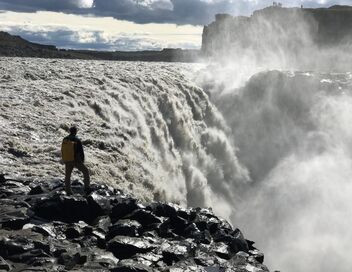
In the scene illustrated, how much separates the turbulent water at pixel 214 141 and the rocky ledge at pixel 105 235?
3.43 m

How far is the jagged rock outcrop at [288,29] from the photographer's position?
11050cm

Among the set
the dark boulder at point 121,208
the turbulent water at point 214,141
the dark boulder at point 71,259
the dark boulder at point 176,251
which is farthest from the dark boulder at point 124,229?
the turbulent water at point 214,141

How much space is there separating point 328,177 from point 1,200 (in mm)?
29465

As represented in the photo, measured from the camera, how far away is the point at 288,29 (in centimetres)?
11975

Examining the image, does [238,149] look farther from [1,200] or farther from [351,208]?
[1,200]

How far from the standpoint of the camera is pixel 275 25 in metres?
123

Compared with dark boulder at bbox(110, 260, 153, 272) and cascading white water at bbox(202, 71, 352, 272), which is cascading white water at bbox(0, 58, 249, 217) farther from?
dark boulder at bbox(110, 260, 153, 272)

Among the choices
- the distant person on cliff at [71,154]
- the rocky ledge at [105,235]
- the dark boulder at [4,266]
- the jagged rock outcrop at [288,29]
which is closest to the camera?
the dark boulder at [4,266]

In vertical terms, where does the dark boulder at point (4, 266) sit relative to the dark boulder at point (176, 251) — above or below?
above

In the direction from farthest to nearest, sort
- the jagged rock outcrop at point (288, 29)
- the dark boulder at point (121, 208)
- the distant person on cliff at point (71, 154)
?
the jagged rock outcrop at point (288, 29), the distant person on cliff at point (71, 154), the dark boulder at point (121, 208)

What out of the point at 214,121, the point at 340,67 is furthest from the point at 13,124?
the point at 340,67

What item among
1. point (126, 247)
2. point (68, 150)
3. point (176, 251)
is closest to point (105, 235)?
point (126, 247)

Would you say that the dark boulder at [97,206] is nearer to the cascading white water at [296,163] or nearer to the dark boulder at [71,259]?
the dark boulder at [71,259]

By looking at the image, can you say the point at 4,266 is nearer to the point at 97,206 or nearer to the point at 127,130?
the point at 97,206
